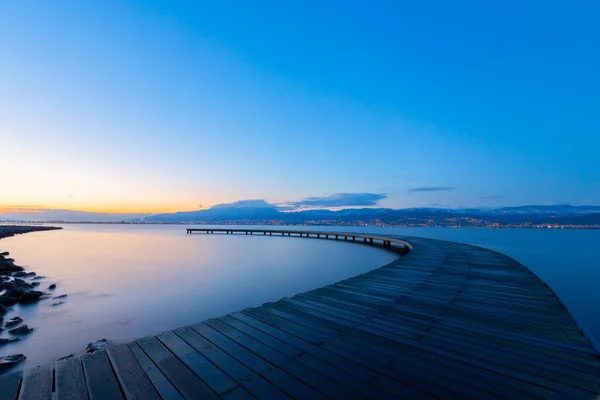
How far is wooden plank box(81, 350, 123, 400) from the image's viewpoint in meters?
2.47

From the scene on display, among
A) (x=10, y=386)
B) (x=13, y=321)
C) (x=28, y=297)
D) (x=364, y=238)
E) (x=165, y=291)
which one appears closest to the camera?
(x=10, y=386)

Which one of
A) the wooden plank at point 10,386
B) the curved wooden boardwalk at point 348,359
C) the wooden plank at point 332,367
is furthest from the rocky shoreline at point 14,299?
the wooden plank at point 332,367

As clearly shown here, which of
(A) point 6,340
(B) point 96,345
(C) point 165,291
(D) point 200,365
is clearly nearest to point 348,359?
(D) point 200,365

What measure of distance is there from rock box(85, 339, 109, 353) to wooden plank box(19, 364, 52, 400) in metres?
4.22

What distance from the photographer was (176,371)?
9.34 ft

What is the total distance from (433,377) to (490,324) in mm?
2167

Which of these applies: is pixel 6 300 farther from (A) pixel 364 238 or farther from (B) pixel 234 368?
(A) pixel 364 238

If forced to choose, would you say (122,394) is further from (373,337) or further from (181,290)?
(181,290)

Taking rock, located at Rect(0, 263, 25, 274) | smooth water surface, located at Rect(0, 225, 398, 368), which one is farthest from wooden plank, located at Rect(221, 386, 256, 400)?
→ rock, located at Rect(0, 263, 25, 274)

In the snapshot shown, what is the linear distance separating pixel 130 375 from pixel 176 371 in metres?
0.41

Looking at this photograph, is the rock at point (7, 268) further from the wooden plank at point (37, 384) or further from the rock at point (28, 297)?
the wooden plank at point (37, 384)

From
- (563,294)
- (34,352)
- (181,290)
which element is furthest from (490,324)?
(563,294)

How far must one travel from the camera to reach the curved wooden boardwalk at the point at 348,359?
2.50 meters

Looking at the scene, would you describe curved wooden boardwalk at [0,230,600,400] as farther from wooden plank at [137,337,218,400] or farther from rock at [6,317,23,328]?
rock at [6,317,23,328]
